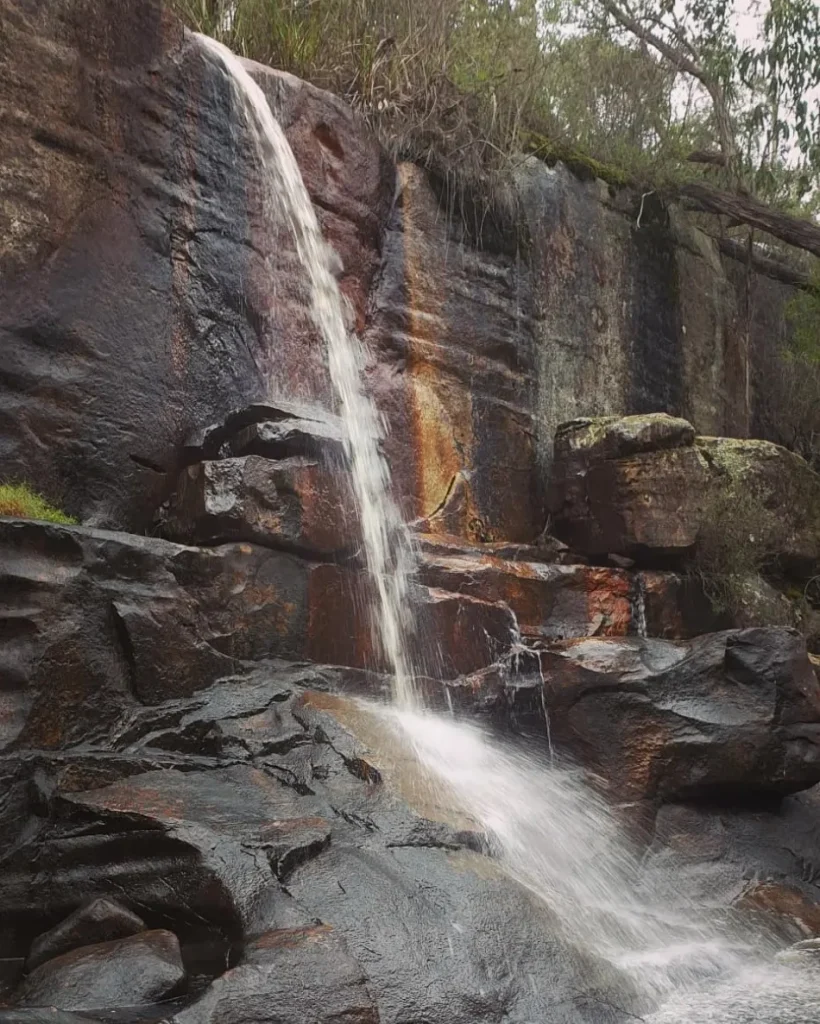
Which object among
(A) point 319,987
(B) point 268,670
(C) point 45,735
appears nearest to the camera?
(A) point 319,987

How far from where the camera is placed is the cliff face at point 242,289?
6992 millimetres

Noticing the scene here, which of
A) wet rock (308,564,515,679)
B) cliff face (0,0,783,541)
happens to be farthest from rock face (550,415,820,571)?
wet rock (308,564,515,679)

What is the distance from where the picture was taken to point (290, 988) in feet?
11.5

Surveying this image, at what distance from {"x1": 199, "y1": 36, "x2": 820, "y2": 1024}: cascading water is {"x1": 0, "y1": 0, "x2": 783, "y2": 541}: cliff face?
255mm

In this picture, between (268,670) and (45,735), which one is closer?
(45,735)

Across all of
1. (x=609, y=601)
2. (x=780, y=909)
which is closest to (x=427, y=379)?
(x=609, y=601)

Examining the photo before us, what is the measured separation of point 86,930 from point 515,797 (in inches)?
97.2

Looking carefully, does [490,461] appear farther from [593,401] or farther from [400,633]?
[400,633]

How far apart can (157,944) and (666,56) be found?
11994mm

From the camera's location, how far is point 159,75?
7.88 m

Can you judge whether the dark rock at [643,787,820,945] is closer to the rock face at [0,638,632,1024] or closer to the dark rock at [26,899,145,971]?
the rock face at [0,638,632,1024]

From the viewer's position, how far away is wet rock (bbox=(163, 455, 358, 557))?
6395 mm

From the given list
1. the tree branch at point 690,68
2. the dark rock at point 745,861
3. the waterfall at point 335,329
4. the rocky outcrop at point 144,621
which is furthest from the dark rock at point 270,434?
the tree branch at point 690,68

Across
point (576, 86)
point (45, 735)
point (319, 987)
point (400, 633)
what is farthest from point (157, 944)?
point (576, 86)
